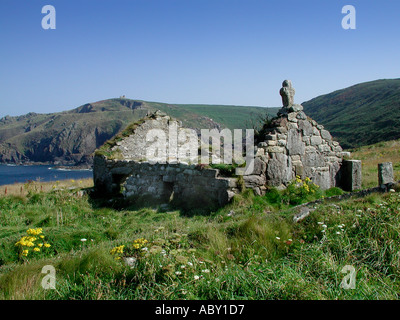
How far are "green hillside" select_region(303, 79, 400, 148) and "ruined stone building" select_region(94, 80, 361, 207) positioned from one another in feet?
154

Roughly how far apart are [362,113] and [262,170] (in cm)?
8557

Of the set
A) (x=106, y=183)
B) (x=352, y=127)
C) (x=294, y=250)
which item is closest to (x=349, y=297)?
(x=294, y=250)

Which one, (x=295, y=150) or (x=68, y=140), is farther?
(x=68, y=140)

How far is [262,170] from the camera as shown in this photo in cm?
922

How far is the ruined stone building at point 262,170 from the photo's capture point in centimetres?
913

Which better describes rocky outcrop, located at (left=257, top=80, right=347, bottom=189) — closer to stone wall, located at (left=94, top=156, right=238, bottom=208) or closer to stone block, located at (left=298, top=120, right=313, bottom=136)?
stone block, located at (left=298, top=120, right=313, bottom=136)

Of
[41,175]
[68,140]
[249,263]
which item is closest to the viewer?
Result: [249,263]

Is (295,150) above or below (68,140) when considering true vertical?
below

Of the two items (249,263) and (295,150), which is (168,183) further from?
(249,263)

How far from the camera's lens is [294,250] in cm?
397

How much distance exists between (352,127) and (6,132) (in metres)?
144

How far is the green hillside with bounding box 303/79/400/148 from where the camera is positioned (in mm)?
56531

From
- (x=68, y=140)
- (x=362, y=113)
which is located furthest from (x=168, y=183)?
(x=68, y=140)

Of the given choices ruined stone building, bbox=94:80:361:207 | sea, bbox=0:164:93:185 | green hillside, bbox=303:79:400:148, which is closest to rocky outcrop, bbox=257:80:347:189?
ruined stone building, bbox=94:80:361:207
